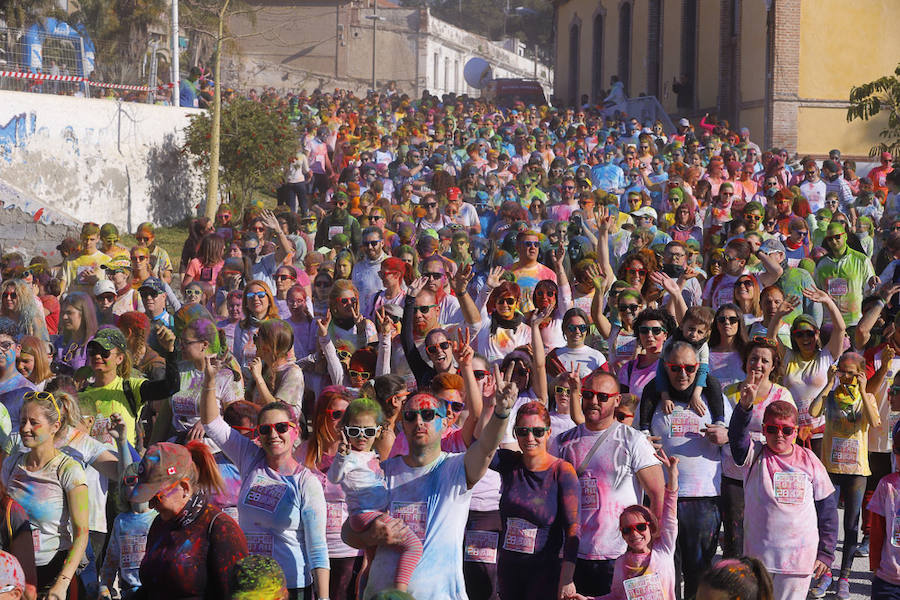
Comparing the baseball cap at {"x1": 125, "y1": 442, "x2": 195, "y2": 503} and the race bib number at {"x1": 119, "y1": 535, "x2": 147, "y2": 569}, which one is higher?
the baseball cap at {"x1": 125, "y1": 442, "x2": 195, "y2": 503}

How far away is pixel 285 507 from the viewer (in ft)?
19.4

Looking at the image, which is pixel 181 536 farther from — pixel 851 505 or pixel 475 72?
pixel 475 72

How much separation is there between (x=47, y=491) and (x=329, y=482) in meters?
1.36

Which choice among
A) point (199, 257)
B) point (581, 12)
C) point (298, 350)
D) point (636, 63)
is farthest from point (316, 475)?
point (581, 12)

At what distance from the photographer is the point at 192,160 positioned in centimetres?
2738

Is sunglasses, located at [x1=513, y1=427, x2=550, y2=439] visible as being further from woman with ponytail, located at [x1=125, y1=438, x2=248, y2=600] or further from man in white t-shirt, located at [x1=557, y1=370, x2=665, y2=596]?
woman with ponytail, located at [x1=125, y1=438, x2=248, y2=600]

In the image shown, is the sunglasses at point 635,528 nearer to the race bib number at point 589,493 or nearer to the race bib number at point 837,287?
the race bib number at point 589,493

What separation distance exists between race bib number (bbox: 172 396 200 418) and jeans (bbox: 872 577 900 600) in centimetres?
389

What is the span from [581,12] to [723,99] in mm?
16822

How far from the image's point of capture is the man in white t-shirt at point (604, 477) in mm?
6352

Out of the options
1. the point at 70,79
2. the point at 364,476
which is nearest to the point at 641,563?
the point at 364,476

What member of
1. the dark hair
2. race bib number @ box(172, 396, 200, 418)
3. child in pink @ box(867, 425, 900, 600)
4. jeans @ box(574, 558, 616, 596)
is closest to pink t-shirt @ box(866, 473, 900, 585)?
child in pink @ box(867, 425, 900, 600)

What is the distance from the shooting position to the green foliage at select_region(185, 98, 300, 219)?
25.5 meters

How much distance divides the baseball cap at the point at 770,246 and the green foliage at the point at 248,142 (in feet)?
48.9
